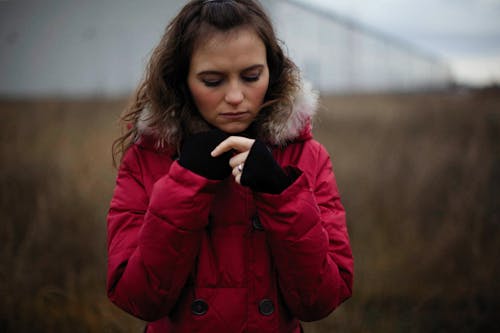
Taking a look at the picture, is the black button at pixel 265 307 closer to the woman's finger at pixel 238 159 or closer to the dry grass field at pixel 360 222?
the woman's finger at pixel 238 159

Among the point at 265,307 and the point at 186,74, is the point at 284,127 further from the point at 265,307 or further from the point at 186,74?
the point at 265,307

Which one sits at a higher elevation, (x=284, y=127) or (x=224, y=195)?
(x=284, y=127)

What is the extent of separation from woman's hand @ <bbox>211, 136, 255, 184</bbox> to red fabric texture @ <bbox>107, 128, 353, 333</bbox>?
0.08 meters

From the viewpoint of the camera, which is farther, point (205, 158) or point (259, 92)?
point (259, 92)

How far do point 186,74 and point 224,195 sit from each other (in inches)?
17.3

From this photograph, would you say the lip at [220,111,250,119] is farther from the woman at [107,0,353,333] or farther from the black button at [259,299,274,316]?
the black button at [259,299,274,316]

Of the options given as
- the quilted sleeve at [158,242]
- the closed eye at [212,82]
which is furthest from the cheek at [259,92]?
the quilted sleeve at [158,242]

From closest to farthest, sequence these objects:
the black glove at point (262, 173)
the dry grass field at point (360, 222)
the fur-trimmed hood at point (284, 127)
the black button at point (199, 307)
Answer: the black glove at point (262, 173)
the black button at point (199, 307)
the fur-trimmed hood at point (284, 127)
the dry grass field at point (360, 222)

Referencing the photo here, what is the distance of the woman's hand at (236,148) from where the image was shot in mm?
1244

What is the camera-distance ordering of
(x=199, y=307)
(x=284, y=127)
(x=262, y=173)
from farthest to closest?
(x=284, y=127) → (x=199, y=307) → (x=262, y=173)

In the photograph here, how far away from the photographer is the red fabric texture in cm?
123

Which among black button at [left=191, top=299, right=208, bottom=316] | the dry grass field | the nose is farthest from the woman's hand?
the dry grass field

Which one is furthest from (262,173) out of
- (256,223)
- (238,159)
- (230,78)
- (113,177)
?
(113,177)

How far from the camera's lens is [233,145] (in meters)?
1.26
